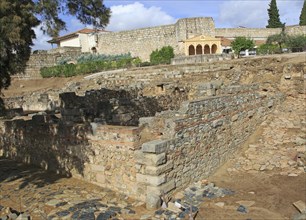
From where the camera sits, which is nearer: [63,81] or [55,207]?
[55,207]

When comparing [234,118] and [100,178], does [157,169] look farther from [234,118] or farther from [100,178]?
[234,118]

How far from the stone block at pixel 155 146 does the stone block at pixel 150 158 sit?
10cm

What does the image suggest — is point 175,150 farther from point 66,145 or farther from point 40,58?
point 40,58

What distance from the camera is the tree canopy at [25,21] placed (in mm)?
8000

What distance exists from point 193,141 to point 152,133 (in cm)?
116

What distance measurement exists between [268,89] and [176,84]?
4410 millimetres

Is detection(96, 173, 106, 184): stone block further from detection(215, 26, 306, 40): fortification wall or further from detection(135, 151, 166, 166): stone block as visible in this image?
detection(215, 26, 306, 40): fortification wall

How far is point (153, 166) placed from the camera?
7242 millimetres

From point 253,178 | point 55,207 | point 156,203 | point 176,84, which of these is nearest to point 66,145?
point 55,207

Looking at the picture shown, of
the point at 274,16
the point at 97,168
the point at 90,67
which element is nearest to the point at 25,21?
the point at 97,168

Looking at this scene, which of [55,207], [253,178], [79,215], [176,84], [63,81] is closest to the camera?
[79,215]

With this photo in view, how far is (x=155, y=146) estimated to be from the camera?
23.5 feet

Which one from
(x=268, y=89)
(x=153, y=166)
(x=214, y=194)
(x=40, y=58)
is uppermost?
(x=40, y=58)

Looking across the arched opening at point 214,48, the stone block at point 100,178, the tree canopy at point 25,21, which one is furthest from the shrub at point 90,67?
the stone block at point 100,178
